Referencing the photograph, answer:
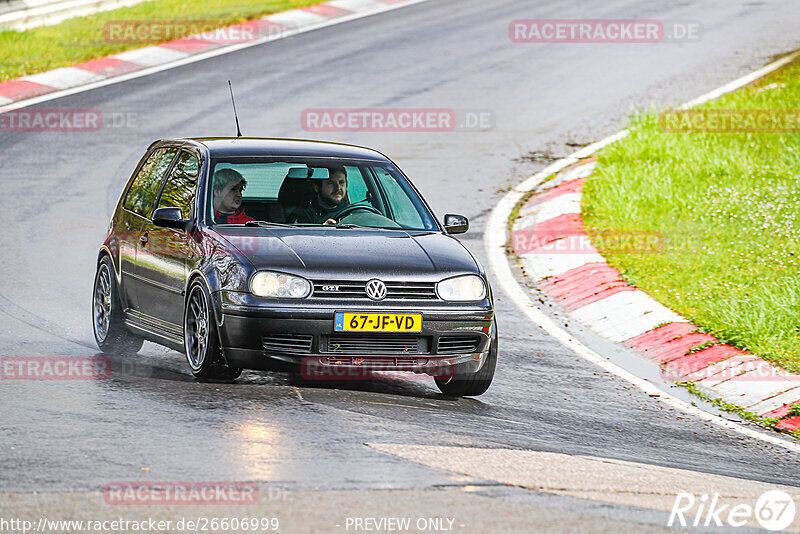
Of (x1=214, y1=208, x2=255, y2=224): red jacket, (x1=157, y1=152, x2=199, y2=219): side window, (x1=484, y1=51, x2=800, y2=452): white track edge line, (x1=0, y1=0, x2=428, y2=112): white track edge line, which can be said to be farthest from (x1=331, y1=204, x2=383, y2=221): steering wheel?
(x1=0, y1=0, x2=428, y2=112): white track edge line

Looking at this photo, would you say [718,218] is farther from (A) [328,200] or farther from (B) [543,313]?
(A) [328,200]

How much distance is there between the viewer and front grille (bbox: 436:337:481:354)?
8.02 meters

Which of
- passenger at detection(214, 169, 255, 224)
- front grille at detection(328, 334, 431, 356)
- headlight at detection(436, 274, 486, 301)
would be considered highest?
passenger at detection(214, 169, 255, 224)

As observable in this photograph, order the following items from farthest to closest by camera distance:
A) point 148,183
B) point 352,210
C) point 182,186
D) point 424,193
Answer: point 424,193
point 148,183
point 182,186
point 352,210

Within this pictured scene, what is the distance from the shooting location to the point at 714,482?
673cm

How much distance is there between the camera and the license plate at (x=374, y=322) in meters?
7.76

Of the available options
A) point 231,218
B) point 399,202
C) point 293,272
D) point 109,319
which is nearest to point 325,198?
point 399,202

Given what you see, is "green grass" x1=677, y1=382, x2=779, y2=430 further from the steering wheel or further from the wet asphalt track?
the steering wheel

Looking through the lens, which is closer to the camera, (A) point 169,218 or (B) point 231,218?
(A) point 169,218

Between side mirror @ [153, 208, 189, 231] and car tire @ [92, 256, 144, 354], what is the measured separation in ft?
3.72

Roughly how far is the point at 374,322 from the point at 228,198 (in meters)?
1.63

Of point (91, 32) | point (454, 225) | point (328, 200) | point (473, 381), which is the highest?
point (328, 200)

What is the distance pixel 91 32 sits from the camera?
24.0m

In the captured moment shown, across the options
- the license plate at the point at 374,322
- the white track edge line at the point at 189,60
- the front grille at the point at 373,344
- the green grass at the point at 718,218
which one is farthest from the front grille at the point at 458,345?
the white track edge line at the point at 189,60
